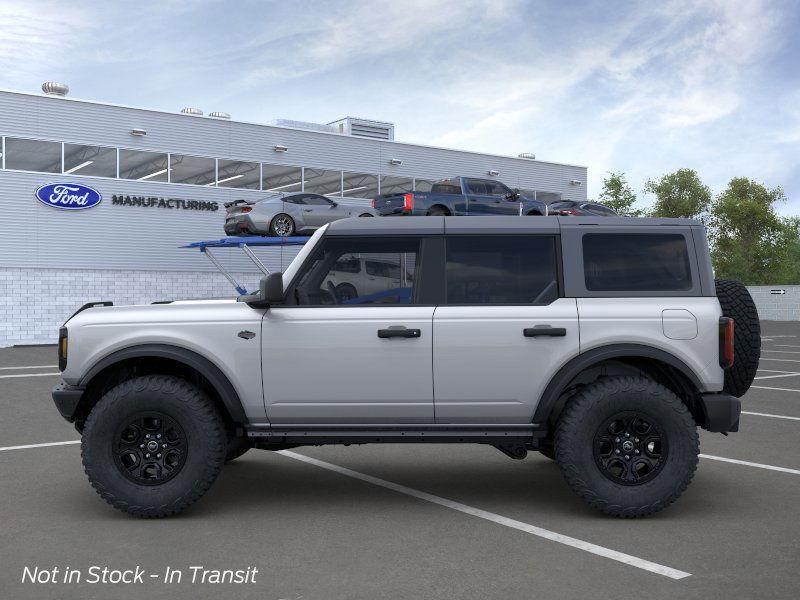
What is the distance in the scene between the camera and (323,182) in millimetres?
34938

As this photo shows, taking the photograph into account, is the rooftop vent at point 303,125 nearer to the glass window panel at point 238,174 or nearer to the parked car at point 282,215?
the glass window panel at point 238,174

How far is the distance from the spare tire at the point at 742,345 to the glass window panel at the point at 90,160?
27.3 meters

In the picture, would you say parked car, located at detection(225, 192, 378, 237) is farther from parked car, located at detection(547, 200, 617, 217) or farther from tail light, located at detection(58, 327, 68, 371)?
tail light, located at detection(58, 327, 68, 371)

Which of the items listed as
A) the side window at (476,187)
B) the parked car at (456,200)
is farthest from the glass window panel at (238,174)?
the side window at (476,187)

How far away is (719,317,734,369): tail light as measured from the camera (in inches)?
225

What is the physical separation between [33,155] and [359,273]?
26094 mm

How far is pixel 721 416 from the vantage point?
5.71 meters

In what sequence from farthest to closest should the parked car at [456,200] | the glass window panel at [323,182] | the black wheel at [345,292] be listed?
the glass window panel at [323,182]
the parked car at [456,200]
the black wheel at [345,292]

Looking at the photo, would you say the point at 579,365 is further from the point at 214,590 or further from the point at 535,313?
the point at 214,590

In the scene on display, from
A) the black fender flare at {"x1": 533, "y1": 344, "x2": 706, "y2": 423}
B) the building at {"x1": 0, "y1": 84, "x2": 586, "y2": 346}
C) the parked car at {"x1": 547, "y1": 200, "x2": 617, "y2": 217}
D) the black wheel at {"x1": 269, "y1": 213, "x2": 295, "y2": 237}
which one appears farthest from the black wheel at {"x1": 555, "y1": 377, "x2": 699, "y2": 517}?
the building at {"x1": 0, "y1": 84, "x2": 586, "y2": 346}

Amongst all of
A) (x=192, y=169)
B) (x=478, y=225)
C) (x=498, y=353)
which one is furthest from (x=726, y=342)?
(x=192, y=169)

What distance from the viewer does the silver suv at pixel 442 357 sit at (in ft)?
18.6

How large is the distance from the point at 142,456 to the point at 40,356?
1904cm

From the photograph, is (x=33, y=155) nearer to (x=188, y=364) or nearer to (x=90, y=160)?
(x=90, y=160)
